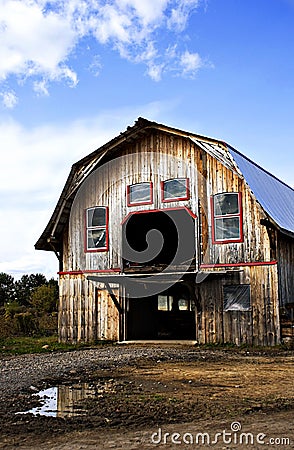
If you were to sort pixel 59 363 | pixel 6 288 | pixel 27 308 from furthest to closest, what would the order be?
pixel 6 288
pixel 27 308
pixel 59 363

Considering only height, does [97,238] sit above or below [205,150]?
below

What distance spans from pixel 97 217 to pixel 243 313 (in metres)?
6.28

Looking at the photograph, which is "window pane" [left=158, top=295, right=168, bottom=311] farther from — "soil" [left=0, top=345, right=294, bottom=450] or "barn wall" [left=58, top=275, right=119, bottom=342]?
"soil" [left=0, top=345, right=294, bottom=450]

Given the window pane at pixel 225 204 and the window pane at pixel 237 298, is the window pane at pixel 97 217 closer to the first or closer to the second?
the window pane at pixel 225 204

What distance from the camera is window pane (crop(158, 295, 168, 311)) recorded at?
27.0 meters

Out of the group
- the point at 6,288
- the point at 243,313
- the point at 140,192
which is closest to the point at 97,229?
the point at 140,192

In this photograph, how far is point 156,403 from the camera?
8.30m

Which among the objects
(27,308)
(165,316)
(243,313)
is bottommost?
(165,316)

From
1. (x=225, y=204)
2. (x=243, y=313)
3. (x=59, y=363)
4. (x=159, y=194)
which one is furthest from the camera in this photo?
(x=159, y=194)

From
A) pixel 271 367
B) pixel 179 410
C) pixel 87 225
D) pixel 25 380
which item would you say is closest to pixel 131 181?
pixel 87 225

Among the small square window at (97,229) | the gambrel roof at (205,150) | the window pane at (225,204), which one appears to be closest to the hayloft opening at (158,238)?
the small square window at (97,229)

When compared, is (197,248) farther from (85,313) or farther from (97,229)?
(85,313)

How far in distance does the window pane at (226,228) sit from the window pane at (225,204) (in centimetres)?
23

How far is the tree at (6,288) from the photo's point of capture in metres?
41.5
